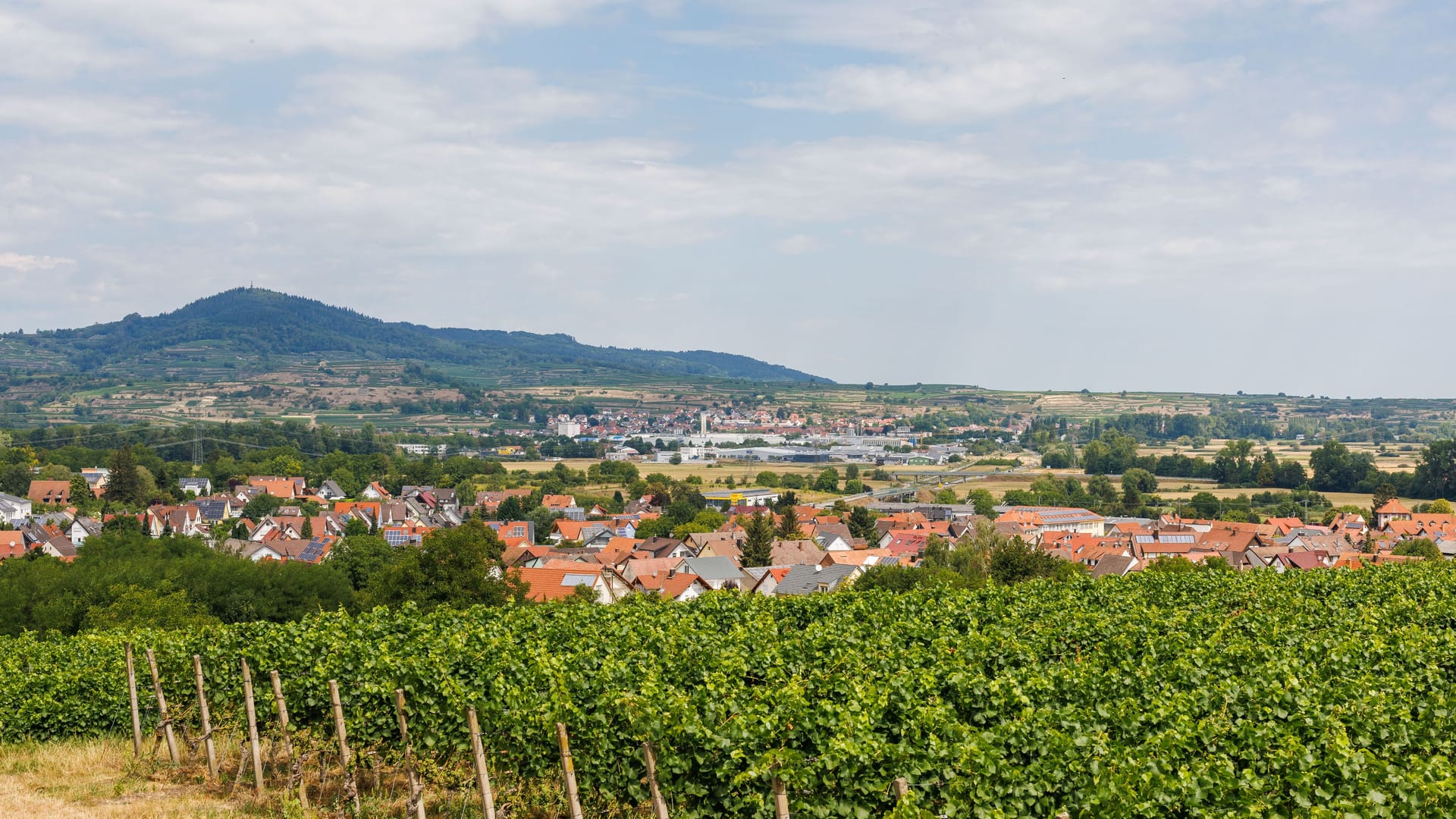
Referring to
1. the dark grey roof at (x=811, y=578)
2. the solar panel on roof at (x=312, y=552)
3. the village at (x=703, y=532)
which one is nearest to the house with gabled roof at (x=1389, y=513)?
the village at (x=703, y=532)

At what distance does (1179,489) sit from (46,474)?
411 ft

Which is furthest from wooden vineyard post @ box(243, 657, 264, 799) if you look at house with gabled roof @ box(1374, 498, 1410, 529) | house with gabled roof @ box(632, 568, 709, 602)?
house with gabled roof @ box(1374, 498, 1410, 529)

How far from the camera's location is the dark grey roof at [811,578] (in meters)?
53.6

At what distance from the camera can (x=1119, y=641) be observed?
17719mm

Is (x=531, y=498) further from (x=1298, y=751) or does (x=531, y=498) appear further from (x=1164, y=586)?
(x=1298, y=751)

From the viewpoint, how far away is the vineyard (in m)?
9.57

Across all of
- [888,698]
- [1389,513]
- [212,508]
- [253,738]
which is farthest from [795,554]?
[212,508]

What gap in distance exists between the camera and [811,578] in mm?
55406

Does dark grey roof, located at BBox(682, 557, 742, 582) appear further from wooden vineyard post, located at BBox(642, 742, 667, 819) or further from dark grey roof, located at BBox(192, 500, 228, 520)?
dark grey roof, located at BBox(192, 500, 228, 520)

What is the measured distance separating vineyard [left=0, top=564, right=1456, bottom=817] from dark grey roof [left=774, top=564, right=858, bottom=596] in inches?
1157

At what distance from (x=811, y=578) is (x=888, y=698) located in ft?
142

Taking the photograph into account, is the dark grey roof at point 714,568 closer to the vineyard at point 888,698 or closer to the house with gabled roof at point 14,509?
the vineyard at point 888,698

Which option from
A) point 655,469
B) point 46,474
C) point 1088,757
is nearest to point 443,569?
point 1088,757

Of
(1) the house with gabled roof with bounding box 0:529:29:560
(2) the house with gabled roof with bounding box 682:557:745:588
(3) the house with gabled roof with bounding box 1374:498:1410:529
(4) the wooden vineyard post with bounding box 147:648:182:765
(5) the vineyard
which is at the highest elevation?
(5) the vineyard
